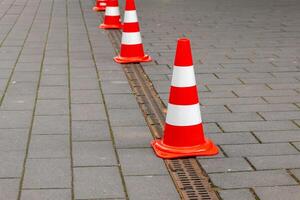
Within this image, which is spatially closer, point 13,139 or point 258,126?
point 13,139

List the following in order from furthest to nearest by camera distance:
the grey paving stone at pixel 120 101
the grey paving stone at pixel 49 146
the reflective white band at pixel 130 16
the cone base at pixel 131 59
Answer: the reflective white band at pixel 130 16 → the cone base at pixel 131 59 → the grey paving stone at pixel 120 101 → the grey paving stone at pixel 49 146

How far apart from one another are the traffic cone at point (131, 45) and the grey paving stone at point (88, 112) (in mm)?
2140

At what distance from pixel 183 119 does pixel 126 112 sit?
3.71 feet

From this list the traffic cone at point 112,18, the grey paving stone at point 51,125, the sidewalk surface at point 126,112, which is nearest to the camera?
the sidewalk surface at point 126,112

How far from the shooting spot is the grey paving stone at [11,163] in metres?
4.39

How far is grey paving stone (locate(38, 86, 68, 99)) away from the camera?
21.3 feet

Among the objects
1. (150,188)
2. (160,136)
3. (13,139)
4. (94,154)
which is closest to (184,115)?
(160,136)

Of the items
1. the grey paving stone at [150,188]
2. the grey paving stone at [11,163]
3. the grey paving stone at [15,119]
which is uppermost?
the grey paving stone at [150,188]

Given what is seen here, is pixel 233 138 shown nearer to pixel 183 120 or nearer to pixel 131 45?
pixel 183 120

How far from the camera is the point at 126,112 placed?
5.92 meters

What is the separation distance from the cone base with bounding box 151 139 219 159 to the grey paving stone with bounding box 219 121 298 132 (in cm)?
61

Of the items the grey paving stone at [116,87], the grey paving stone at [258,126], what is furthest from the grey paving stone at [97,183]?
the grey paving stone at [116,87]

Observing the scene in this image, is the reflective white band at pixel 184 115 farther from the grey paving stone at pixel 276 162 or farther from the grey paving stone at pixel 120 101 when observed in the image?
the grey paving stone at pixel 120 101

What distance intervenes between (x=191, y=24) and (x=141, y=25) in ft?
3.07
